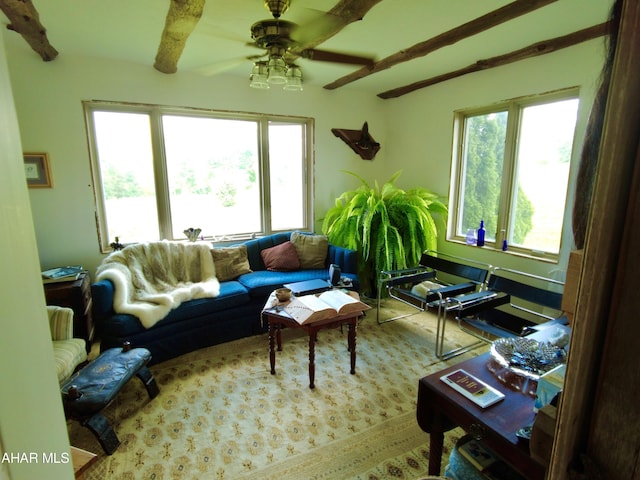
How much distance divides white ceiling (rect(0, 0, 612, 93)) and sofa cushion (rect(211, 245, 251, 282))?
1.74m

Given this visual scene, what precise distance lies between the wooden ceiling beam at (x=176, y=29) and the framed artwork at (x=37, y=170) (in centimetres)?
128

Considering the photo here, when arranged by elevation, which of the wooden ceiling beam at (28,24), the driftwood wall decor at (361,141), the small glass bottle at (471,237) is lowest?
the small glass bottle at (471,237)

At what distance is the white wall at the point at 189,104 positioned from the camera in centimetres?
266

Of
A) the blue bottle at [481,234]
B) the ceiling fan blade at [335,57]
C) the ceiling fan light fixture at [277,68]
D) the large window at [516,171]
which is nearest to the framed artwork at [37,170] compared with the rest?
the ceiling fan light fixture at [277,68]

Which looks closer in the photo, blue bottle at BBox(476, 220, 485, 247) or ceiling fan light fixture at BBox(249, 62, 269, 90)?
ceiling fan light fixture at BBox(249, 62, 269, 90)

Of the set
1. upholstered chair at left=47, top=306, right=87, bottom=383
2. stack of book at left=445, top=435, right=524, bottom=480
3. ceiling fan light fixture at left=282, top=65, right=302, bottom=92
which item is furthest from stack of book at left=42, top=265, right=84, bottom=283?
stack of book at left=445, top=435, right=524, bottom=480

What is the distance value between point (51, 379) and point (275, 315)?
5.44ft

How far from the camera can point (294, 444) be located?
178 cm

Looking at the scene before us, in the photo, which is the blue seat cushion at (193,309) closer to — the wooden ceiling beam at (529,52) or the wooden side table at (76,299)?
the wooden side table at (76,299)

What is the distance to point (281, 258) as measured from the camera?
3453 mm

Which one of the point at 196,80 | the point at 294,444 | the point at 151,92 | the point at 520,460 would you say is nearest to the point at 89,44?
the point at 151,92

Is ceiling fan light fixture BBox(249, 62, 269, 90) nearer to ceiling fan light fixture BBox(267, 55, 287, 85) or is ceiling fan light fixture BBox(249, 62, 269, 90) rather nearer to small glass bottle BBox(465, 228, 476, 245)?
ceiling fan light fixture BBox(267, 55, 287, 85)

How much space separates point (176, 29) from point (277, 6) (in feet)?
2.49

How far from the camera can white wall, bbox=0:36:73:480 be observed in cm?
49
